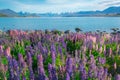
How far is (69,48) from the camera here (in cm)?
1222

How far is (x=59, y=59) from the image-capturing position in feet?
31.6

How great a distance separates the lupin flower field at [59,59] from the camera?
6.85 m

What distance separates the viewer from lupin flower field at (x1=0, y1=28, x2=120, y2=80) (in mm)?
6848

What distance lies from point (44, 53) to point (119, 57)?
259cm

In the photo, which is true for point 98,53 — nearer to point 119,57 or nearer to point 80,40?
point 119,57

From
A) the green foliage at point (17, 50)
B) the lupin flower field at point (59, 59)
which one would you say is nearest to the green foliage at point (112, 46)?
the lupin flower field at point (59, 59)

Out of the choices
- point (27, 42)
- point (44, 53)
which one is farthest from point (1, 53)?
point (27, 42)

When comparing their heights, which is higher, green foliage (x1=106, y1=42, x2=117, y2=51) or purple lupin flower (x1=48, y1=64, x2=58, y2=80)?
purple lupin flower (x1=48, y1=64, x2=58, y2=80)

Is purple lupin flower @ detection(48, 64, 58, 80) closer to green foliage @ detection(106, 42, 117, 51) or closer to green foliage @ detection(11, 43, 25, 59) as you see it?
green foliage @ detection(11, 43, 25, 59)

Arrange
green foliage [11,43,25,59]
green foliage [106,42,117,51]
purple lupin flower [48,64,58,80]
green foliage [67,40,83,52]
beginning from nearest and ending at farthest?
purple lupin flower [48,64,58,80] < green foliage [11,43,25,59] < green foliage [106,42,117,51] < green foliage [67,40,83,52]

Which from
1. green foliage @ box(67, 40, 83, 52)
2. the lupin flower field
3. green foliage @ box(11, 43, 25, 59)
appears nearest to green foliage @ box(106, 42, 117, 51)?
the lupin flower field

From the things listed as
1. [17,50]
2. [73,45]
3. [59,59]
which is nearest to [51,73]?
[59,59]

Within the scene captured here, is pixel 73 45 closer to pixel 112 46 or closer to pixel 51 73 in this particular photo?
pixel 112 46

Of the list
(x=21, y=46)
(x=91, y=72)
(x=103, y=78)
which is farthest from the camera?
(x=21, y=46)
